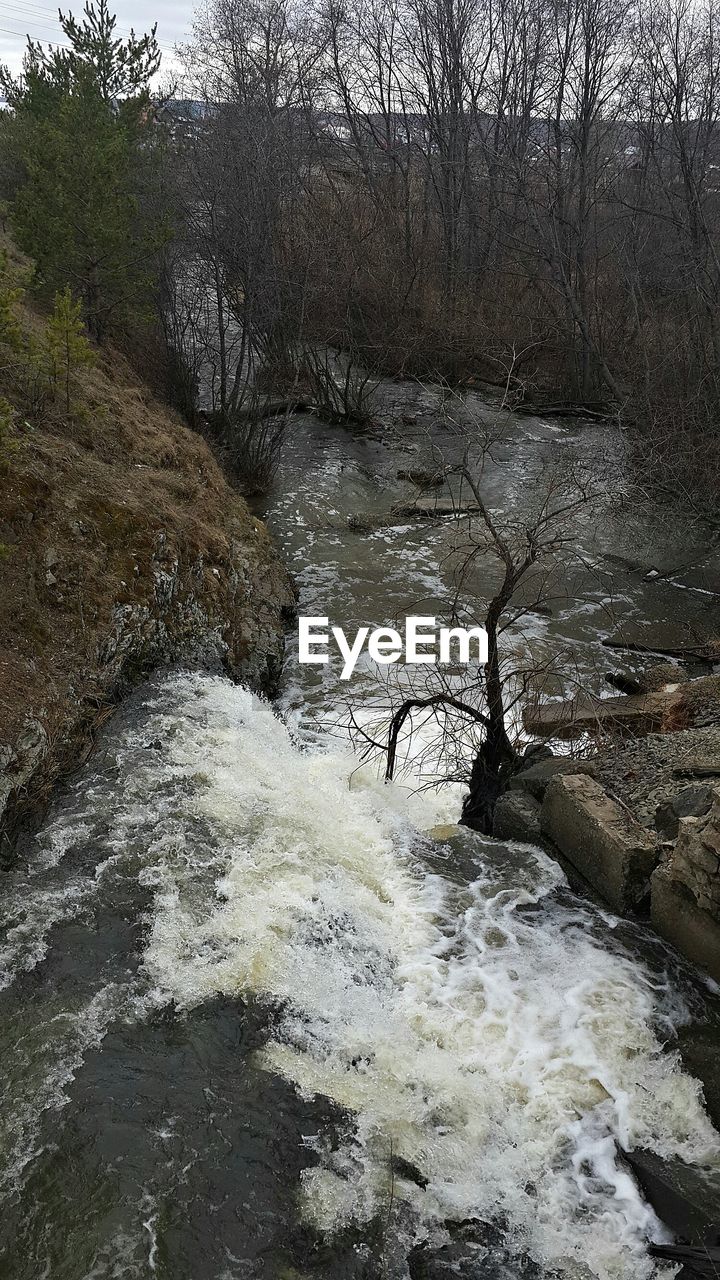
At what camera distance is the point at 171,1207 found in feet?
11.5

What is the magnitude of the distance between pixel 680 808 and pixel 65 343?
7.46 m

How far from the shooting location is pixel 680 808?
5.73 m

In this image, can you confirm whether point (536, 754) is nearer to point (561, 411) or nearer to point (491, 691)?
point (491, 691)

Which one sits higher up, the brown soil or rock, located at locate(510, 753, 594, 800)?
the brown soil

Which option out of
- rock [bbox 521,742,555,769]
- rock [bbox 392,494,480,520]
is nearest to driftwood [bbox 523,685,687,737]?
rock [bbox 521,742,555,769]

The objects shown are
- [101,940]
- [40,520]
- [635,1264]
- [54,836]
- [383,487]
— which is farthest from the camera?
[383,487]

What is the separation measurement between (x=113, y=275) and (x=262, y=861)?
942cm

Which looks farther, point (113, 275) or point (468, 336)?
point (468, 336)

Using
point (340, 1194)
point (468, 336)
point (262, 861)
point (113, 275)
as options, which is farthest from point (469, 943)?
point (468, 336)

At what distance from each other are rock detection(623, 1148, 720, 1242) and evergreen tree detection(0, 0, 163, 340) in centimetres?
1126

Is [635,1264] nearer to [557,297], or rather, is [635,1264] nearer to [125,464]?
[125,464]

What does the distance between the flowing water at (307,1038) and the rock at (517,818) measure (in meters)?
0.15

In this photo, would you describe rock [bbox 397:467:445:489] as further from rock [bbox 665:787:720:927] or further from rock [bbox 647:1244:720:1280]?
rock [bbox 647:1244:720:1280]

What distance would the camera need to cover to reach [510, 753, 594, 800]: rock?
6727 millimetres
